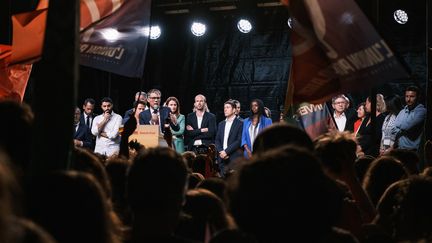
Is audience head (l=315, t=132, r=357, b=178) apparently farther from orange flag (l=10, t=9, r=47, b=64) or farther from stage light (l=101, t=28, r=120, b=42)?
orange flag (l=10, t=9, r=47, b=64)

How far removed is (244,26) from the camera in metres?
18.4

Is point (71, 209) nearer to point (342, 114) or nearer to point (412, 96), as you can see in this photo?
point (412, 96)

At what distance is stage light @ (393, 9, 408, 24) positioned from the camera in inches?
657

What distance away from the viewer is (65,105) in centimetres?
314

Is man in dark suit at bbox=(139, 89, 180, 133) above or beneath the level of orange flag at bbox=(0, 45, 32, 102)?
beneath

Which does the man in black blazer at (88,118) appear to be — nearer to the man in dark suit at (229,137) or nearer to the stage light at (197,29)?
the man in dark suit at (229,137)

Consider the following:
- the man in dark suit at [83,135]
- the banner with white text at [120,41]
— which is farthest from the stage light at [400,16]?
the banner with white text at [120,41]

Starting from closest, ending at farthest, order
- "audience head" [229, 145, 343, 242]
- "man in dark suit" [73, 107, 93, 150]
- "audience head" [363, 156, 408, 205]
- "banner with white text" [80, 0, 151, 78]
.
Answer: "audience head" [229, 145, 343, 242]
"audience head" [363, 156, 408, 205]
"banner with white text" [80, 0, 151, 78]
"man in dark suit" [73, 107, 93, 150]

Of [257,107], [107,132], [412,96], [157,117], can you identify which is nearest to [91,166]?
[412,96]

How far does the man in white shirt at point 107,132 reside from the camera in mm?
14523

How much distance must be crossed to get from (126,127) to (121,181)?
4.86ft

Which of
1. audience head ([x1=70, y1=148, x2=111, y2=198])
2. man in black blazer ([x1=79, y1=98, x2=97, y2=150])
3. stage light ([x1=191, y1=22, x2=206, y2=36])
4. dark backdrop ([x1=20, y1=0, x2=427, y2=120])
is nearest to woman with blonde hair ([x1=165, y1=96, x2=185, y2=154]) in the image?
man in black blazer ([x1=79, y1=98, x2=97, y2=150])

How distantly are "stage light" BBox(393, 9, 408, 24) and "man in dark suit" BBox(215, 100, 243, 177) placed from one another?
187 inches

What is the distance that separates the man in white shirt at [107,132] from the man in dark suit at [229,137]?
232 cm
